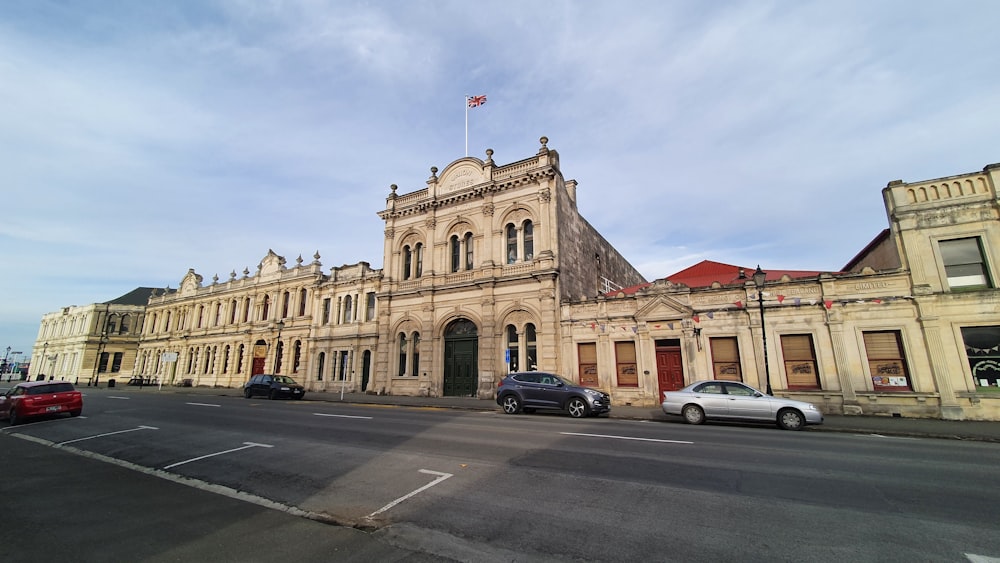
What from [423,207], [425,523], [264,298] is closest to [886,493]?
[425,523]

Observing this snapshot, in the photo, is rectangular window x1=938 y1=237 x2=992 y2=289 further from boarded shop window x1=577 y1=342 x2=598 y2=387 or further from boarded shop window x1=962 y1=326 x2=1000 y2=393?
boarded shop window x1=577 y1=342 x2=598 y2=387

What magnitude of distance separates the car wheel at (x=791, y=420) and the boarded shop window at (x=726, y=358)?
18.9ft

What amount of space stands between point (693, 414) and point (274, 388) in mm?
23204

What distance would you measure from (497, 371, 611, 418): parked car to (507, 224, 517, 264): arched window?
9597mm

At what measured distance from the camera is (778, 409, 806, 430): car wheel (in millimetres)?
12242

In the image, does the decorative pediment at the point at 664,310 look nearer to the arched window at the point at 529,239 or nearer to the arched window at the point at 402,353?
the arched window at the point at 529,239

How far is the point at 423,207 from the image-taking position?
28500 millimetres

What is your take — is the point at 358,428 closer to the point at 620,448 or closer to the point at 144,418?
the point at 620,448

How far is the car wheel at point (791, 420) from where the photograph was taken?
1224 cm

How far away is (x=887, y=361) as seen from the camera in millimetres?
15656

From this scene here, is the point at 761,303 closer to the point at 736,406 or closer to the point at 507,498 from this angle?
the point at 736,406

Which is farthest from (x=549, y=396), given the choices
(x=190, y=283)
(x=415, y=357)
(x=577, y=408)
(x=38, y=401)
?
(x=190, y=283)

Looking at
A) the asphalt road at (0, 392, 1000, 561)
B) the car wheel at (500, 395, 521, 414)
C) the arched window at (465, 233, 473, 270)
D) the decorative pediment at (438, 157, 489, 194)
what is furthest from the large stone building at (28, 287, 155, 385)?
the car wheel at (500, 395, 521, 414)

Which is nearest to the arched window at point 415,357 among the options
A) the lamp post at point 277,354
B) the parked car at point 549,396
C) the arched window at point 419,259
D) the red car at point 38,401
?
the arched window at point 419,259
